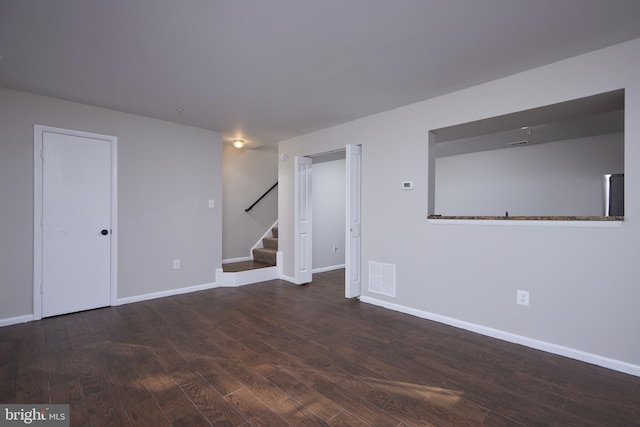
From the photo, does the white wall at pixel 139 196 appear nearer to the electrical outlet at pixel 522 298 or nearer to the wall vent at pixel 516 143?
the electrical outlet at pixel 522 298

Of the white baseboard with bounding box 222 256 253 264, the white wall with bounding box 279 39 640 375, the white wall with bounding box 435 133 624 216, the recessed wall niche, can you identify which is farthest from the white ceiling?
the white baseboard with bounding box 222 256 253 264

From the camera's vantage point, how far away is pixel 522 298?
107 inches

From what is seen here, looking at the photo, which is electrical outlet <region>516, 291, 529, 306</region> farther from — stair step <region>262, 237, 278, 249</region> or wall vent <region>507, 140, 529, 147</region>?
stair step <region>262, 237, 278, 249</region>

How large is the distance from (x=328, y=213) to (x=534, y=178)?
12.1 ft

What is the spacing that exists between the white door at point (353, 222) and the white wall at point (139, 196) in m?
2.13

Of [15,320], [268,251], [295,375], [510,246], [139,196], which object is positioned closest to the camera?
[295,375]

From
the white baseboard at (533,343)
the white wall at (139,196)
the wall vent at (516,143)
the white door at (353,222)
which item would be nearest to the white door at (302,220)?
the white door at (353,222)

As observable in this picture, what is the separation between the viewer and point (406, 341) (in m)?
2.75

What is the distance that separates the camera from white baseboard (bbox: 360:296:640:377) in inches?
88.2

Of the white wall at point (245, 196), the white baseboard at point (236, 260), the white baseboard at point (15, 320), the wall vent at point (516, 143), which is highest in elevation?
the wall vent at point (516, 143)

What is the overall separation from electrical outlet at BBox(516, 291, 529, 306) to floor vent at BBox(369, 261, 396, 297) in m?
1.30

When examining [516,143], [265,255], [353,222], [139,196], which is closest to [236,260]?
[265,255]

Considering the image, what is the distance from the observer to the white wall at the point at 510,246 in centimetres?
224

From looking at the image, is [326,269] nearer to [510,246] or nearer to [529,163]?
[510,246]
